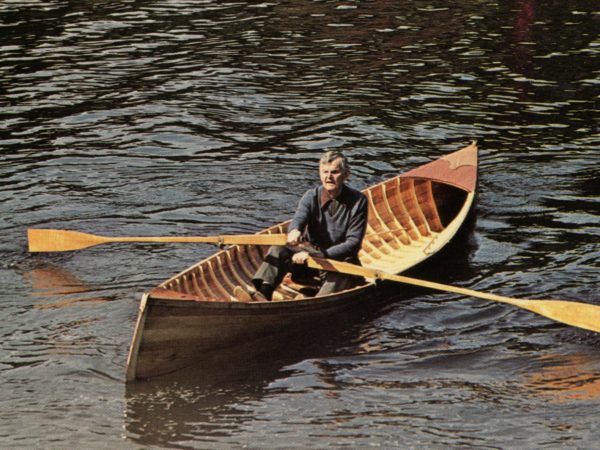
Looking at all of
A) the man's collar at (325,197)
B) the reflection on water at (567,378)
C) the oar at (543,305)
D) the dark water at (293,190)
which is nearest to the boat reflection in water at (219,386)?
the dark water at (293,190)

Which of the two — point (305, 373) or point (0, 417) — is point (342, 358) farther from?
point (0, 417)

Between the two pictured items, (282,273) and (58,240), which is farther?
(58,240)

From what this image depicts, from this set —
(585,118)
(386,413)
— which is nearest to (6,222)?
(386,413)

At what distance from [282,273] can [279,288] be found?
0.63m

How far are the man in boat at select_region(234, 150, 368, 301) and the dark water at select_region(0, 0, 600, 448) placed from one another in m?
0.72

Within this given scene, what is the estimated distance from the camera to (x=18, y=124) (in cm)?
1989

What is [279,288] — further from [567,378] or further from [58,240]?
[567,378]

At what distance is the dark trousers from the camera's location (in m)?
12.0

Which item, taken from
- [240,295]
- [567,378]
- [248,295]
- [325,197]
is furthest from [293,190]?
[567,378]

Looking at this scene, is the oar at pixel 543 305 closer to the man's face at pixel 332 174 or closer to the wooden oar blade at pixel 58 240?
the man's face at pixel 332 174

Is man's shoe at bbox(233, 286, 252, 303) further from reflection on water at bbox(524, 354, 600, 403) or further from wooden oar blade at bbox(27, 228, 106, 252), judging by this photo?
reflection on water at bbox(524, 354, 600, 403)

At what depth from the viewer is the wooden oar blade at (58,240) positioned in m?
13.5

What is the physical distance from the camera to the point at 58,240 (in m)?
13.6

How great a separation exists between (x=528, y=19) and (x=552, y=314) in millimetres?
17041
